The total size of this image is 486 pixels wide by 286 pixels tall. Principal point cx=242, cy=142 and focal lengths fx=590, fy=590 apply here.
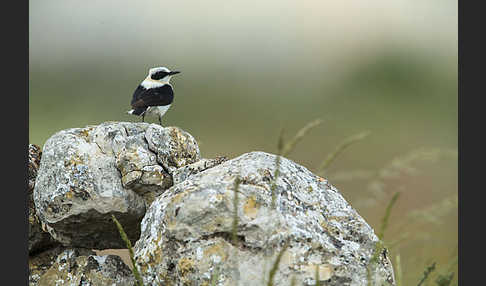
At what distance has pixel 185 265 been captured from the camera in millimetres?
4777

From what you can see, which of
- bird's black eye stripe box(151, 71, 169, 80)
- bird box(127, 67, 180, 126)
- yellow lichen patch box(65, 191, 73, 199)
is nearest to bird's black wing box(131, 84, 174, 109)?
bird box(127, 67, 180, 126)

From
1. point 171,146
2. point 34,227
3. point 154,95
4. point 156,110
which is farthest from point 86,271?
point 154,95

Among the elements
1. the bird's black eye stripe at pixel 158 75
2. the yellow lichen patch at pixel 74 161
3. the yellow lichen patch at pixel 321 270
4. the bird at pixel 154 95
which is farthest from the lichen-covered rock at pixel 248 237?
the bird's black eye stripe at pixel 158 75

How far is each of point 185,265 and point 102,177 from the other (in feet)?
5.67

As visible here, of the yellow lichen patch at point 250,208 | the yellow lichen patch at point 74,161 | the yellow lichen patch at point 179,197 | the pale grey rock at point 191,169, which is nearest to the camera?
the yellow lichen patch at point 250,208

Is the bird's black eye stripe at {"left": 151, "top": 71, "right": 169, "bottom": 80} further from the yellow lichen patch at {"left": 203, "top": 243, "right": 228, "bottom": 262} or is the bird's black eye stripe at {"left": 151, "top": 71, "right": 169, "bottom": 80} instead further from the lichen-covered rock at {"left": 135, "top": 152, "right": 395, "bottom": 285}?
the yellow lichen patch at {"left": 203, "top": 243, "right": 228, "bottom": 262}

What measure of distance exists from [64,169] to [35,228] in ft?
3.51

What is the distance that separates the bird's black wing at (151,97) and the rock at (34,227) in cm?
171

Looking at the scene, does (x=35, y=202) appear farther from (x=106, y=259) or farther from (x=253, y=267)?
(x=253, y=267)

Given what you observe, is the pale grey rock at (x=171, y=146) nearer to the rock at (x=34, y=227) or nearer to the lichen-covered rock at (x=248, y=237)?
the lichen-covered rock at (x=248, y=237)

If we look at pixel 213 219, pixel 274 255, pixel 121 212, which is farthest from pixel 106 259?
pixel 274 255

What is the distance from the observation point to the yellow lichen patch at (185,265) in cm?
477

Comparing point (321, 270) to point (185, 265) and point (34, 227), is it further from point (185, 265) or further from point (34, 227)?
point (34, 227)

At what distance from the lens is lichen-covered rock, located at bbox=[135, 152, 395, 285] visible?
186 inches
